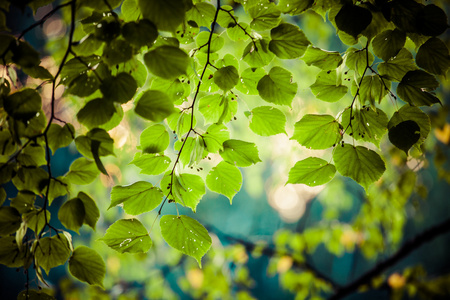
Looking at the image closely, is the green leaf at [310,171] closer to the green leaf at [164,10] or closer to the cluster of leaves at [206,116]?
the cluster of leaves at [206,116]

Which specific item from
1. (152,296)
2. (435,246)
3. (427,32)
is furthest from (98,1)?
(435,246)

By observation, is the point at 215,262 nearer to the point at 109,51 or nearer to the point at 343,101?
Answer: the point at 343,101

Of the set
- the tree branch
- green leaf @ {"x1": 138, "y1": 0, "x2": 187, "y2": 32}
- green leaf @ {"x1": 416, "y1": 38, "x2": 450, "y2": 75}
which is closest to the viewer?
green leaf @ {"x1": 138, "y1": 0, "x2": 187, "y2": 32}

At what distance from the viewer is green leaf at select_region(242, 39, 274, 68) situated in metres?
0.49

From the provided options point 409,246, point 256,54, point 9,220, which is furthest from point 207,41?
point 409,246

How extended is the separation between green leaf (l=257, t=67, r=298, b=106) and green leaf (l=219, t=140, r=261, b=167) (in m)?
0.10

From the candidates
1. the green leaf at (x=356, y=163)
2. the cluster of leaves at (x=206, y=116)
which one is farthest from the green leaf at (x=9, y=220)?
the green leaf at (x=356, y=163)

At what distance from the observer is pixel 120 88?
0.38 m

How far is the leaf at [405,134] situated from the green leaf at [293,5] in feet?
0.89

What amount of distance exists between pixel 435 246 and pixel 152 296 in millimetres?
6232

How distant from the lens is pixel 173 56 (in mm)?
373

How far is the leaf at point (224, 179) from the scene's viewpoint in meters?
0.51

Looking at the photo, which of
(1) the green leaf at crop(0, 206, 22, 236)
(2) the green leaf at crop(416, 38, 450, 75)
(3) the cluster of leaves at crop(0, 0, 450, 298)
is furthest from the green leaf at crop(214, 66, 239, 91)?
(1) the green leaf at crop(0, 206, 22, 236)

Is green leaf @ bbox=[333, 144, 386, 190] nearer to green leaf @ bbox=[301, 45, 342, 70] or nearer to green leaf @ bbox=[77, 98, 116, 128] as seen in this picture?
green leaf @ bbox=[301, 45, 342, 70]
